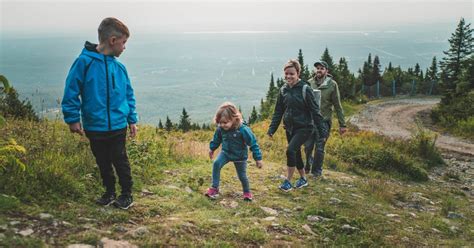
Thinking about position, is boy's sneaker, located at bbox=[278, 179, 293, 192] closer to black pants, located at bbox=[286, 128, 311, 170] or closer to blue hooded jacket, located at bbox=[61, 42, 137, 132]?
black pants, located at bbox=[286, 128, 311, 170]

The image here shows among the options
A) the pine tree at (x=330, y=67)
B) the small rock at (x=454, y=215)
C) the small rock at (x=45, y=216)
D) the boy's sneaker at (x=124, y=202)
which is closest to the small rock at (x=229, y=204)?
the boy's sneaker at (x=124, y=202)

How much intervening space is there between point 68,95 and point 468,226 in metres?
7.19

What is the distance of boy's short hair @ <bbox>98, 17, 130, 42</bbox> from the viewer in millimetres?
4738

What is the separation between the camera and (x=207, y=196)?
21.6ft

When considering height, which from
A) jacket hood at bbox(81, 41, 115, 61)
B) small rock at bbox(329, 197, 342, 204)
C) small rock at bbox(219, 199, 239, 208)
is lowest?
small rock at bbox(329, 197, 342, 204)

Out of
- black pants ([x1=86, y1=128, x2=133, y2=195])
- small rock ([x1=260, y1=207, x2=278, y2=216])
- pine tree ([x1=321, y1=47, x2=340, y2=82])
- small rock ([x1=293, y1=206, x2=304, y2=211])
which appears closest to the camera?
black pants ([x1=86, y1=128, x2=133, y2=195])

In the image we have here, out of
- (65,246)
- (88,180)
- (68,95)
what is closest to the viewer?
(65,246)

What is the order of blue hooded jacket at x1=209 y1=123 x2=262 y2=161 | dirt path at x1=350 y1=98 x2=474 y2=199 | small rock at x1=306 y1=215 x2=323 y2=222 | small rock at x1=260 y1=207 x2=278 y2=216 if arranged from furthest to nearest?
dirt path at x1=350 y1=98 x2=474 y2=199
blue hooded jacket at x1=209 y1=123 x2=262 y2=161
small rock at x1=260 y1=207 x2=278 y2=216
small rock at x1=306 y1=215 x2=323 y2=222

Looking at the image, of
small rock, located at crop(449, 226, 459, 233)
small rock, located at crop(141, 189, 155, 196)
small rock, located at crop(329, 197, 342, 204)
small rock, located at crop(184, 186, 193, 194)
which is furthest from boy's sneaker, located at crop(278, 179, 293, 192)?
small rock, located at crop(449, 226, 459, 233)

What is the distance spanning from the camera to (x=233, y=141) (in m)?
6.45

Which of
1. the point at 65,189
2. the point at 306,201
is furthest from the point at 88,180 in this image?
the point at 306,201

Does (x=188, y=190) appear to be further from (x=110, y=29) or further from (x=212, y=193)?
(x=110, y=29)

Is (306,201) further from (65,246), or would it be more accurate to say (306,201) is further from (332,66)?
(332,66)

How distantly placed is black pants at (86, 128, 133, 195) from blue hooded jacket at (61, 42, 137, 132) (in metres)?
0.11
